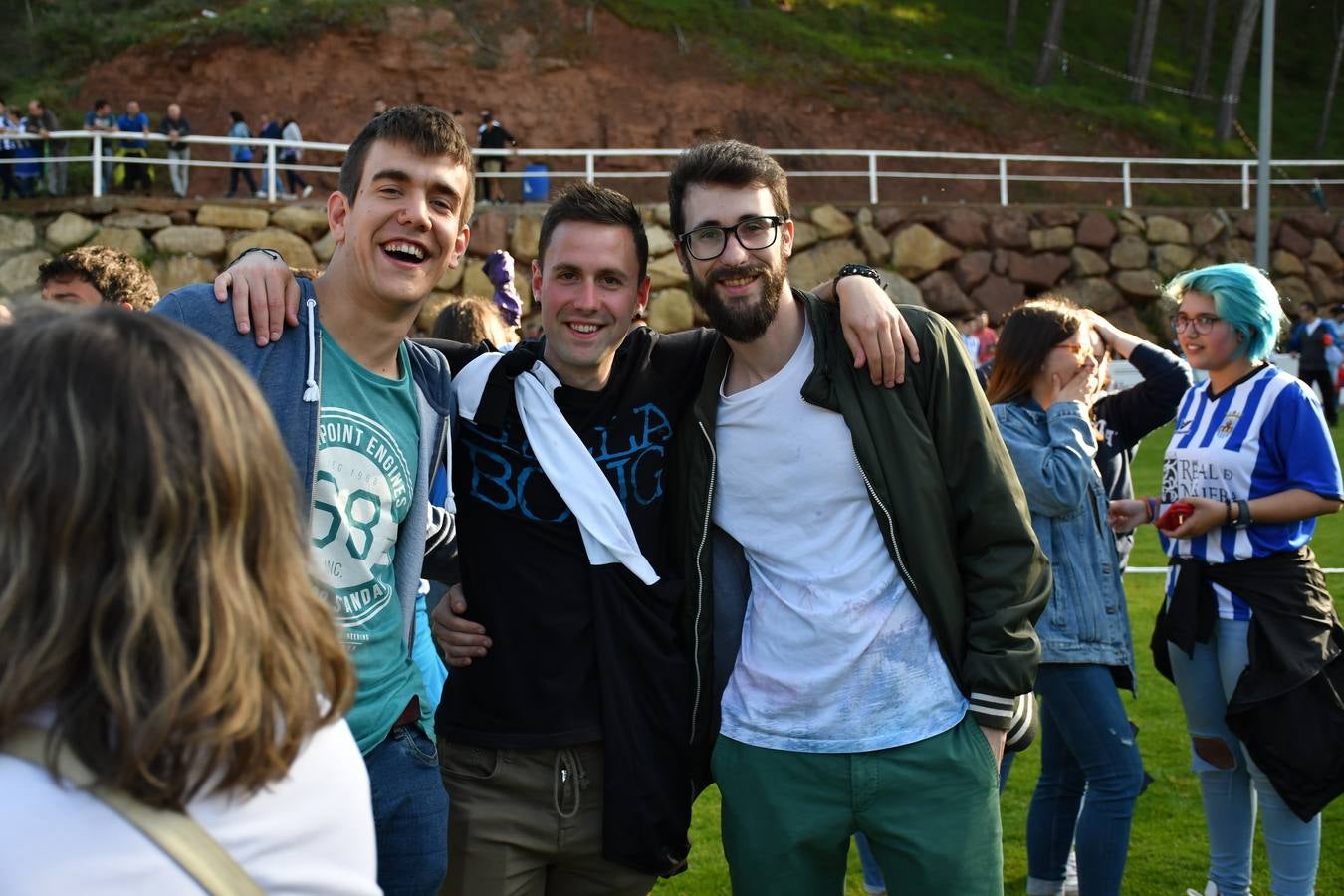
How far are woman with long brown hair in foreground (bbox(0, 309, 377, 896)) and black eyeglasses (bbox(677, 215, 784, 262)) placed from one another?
1.79 m

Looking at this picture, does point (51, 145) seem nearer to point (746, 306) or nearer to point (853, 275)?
point (853, 275)

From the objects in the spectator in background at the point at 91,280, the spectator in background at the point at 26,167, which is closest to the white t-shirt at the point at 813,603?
the spectator in background at the point at 91,280

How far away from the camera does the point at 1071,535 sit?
13.1 ft

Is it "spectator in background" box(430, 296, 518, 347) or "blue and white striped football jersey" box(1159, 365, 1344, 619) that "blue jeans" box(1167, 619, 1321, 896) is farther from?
"spectator in background" box(430, 296, 518, 347)

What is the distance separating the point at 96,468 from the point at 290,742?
1.14 ft

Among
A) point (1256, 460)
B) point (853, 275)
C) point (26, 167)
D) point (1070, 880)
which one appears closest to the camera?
point (853, 275)

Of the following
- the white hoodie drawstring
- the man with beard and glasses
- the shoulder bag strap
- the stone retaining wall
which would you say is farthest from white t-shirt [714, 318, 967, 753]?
the stone retaining wall

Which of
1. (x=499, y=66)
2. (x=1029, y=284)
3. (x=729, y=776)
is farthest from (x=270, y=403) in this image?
(x=499, y=66)

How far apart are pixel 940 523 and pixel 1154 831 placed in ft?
9.59

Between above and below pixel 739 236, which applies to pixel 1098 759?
below

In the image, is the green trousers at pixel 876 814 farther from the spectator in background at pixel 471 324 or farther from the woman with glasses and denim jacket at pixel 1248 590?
the spectator in background at pixel 471 324

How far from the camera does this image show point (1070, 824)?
4246 mm

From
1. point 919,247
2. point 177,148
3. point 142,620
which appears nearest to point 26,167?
point 177,148

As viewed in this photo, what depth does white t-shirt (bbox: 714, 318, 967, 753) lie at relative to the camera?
9.39 feet
